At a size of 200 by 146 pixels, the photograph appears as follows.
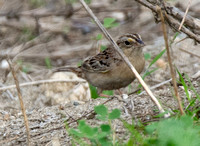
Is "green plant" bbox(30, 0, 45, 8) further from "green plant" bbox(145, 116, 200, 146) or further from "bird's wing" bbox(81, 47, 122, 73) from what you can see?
"green plant" bbox(145, 116, 200, 146)

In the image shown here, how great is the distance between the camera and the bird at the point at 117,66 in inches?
210

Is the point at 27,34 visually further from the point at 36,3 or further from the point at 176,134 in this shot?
the point at 176,134

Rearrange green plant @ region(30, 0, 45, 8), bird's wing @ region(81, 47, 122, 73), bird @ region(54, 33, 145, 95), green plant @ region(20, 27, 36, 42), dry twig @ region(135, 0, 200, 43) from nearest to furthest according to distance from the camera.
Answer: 1. dry twig @ region(135, 0, 200, 43)
2. bird @ region(54, 33, 145, 95)
3. bird's wing @ region(81, 47, 122, 73)
4. green plant @ region(20, 27, 36, 42)
5. green plant @ region(30, 0, 45, 8)

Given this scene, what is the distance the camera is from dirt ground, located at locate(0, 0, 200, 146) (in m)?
4.27

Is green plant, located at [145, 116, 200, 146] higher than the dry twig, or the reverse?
the dry twig

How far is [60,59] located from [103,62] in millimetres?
3195

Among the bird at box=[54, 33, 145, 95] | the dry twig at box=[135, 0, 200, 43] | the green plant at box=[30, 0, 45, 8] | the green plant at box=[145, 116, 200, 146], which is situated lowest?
the green plant at box=[145, 116, 200, 146]

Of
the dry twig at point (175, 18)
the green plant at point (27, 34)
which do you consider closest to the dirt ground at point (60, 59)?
the green plant at point (27, 34)

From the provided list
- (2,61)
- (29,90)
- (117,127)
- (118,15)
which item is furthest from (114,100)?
(118,15)

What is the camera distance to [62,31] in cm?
945

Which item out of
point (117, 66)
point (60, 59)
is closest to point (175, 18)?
point (117, 66)

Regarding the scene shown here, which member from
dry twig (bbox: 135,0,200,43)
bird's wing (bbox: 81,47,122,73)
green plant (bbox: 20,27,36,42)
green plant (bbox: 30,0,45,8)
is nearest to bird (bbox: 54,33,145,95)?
bird's wing (bbox: 81,47,122,73)

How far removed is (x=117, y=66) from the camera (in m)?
5.40

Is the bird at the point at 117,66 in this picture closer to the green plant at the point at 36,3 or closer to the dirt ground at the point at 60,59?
the dirt ground at the point at 60,59
